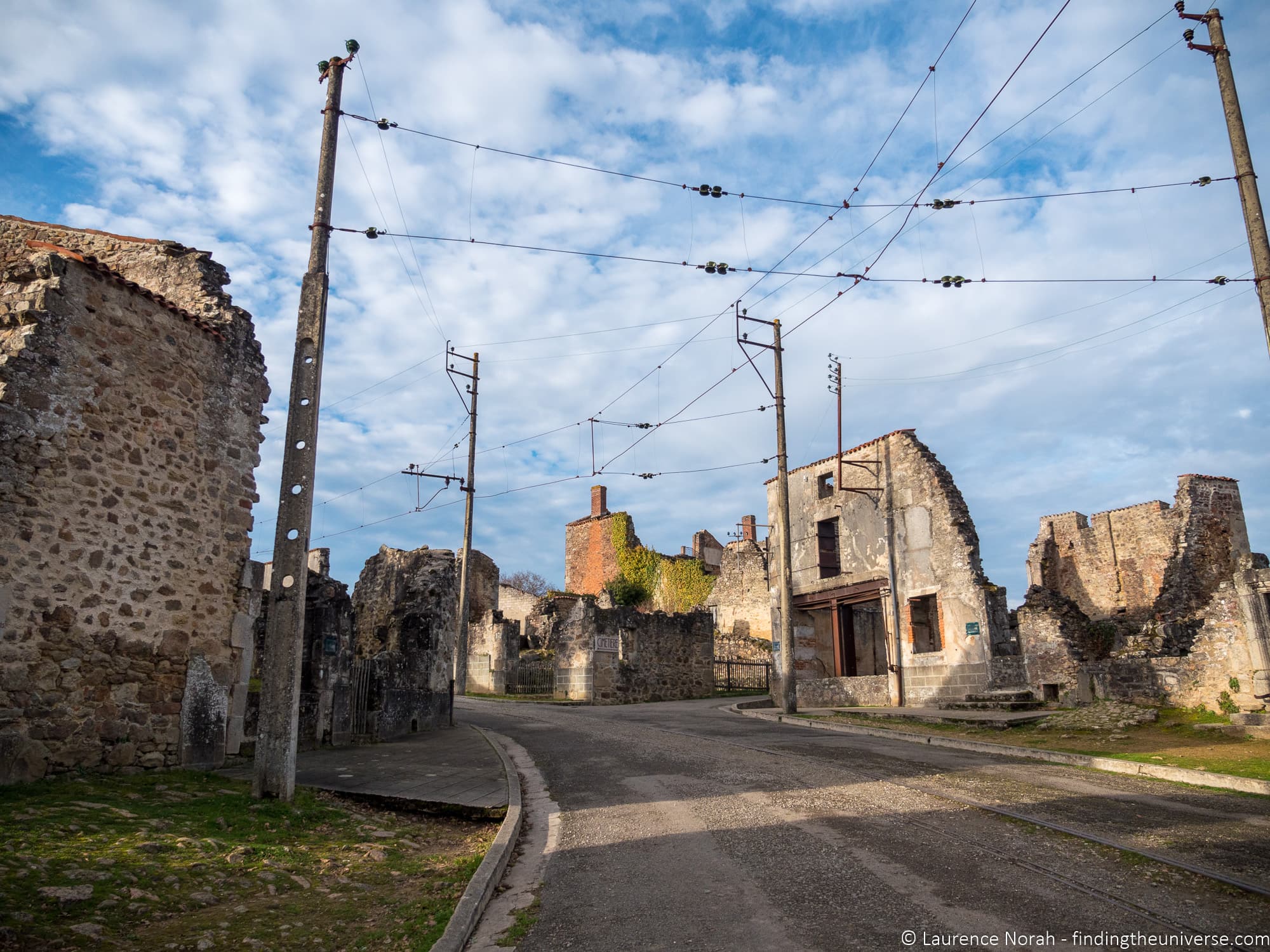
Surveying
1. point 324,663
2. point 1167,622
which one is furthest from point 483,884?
point 1167,622

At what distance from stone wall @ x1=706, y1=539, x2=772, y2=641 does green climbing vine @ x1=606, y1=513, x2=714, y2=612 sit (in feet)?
10.9

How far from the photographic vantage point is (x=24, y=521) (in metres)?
7.94

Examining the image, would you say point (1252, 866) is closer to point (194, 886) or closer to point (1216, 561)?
point (194, 886)

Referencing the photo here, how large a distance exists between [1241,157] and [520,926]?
11895 millimetres

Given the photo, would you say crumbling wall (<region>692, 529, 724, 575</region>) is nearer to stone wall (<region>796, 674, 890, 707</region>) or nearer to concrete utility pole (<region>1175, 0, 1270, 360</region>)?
stone wall (<region>796, 674, 890, 707</region>)

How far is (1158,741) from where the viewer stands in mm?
12422

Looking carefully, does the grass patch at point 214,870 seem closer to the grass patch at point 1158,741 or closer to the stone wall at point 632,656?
the grass patch at point 1158,741

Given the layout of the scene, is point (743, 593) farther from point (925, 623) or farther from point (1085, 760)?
point (1085, 760)

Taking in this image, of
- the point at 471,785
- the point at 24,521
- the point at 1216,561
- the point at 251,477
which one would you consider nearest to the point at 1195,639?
the point at 1216,561

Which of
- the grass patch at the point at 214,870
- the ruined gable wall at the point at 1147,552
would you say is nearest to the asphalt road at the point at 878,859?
the grass patch at the point at 214,870

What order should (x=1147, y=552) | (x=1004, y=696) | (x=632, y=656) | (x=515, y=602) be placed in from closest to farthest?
(x=1004, y=696) < (x=632, y=656) < (x=1147, y=552) < (x=515, y=602)

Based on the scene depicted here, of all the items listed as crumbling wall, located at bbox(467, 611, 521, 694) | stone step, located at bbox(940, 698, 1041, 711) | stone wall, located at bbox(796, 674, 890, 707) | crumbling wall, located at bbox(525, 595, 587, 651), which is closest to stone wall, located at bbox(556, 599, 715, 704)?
crumbling wall, located at bbox(467, 611, 521, 694)

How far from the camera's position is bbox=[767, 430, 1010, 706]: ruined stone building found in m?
21.9

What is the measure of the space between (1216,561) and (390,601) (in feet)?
71.0
